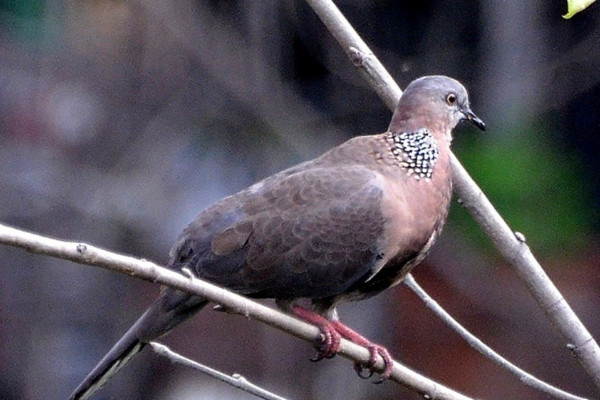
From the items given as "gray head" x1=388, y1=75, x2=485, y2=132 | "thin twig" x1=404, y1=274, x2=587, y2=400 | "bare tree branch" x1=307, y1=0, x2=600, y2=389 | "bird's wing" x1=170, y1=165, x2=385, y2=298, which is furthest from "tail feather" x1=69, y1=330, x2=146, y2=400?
"gray head" x1=388, y1=75, x2=485, y2=132

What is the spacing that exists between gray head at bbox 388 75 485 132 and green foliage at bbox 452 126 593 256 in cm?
228

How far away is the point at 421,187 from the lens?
136 inches

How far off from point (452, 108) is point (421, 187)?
1.13ft

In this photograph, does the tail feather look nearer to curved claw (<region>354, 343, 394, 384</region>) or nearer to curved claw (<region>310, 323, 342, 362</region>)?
curved claw (<region>310, 323, 342, 362</region>)

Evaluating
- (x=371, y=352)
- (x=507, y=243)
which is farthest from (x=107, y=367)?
(x=507, y=243)

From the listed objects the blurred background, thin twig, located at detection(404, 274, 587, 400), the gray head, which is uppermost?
the gray head

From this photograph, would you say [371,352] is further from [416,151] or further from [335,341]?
[416,151]

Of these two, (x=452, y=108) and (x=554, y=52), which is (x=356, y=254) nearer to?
(x=452, y=108)

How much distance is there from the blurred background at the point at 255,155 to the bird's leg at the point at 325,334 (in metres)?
2.68

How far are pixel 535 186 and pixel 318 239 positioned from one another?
3077 millimetres

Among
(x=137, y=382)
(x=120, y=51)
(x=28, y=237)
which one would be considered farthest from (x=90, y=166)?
(x=28, y=237)

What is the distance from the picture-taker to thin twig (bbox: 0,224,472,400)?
2.12 m

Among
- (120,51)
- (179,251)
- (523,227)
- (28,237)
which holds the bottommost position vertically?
(523,227)

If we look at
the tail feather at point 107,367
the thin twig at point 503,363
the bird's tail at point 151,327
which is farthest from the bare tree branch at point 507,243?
the tail feather at point 107,367
